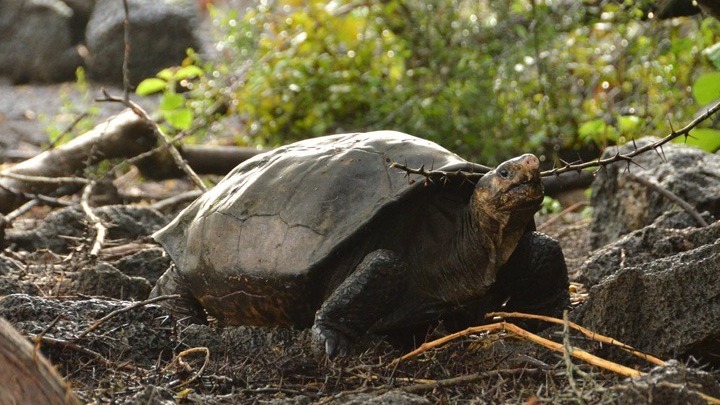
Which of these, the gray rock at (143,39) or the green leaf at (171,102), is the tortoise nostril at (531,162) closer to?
the green leaf at (171,102)

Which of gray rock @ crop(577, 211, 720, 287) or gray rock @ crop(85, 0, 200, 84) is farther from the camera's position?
gray rock @ crop(85, 0, 200, 84)

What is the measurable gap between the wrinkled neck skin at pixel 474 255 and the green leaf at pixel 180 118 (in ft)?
13.1

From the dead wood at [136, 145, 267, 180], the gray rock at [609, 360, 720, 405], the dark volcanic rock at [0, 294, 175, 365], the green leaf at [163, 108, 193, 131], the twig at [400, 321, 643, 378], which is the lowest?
the dead wood at [136, 145, 267, 180]

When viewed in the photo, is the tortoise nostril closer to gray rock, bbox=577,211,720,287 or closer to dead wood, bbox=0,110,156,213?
gray rock, bbox=577,211,720,287

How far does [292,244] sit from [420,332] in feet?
1.77

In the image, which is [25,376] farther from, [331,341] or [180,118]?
[180,118]

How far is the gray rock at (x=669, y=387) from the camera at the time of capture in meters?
2.33

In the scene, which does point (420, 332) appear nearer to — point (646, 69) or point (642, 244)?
point (642, 244)

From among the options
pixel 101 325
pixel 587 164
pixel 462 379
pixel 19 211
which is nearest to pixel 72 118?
pixel 19 211

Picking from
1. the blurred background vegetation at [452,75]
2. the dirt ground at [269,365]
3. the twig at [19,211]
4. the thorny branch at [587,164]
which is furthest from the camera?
the blurred background vegetation at [452,75]

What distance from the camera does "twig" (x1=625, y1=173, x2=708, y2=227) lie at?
4562 millimetres

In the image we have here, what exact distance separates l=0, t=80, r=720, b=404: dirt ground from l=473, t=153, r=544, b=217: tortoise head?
399mm

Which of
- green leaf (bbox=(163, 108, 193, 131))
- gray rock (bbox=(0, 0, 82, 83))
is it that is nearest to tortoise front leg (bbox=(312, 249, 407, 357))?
Result: green leaf (bbox=(163, 108, 193, 131))

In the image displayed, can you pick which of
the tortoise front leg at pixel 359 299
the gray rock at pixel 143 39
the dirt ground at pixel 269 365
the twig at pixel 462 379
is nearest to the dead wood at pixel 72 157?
the dirt ground at pixel 269 365
